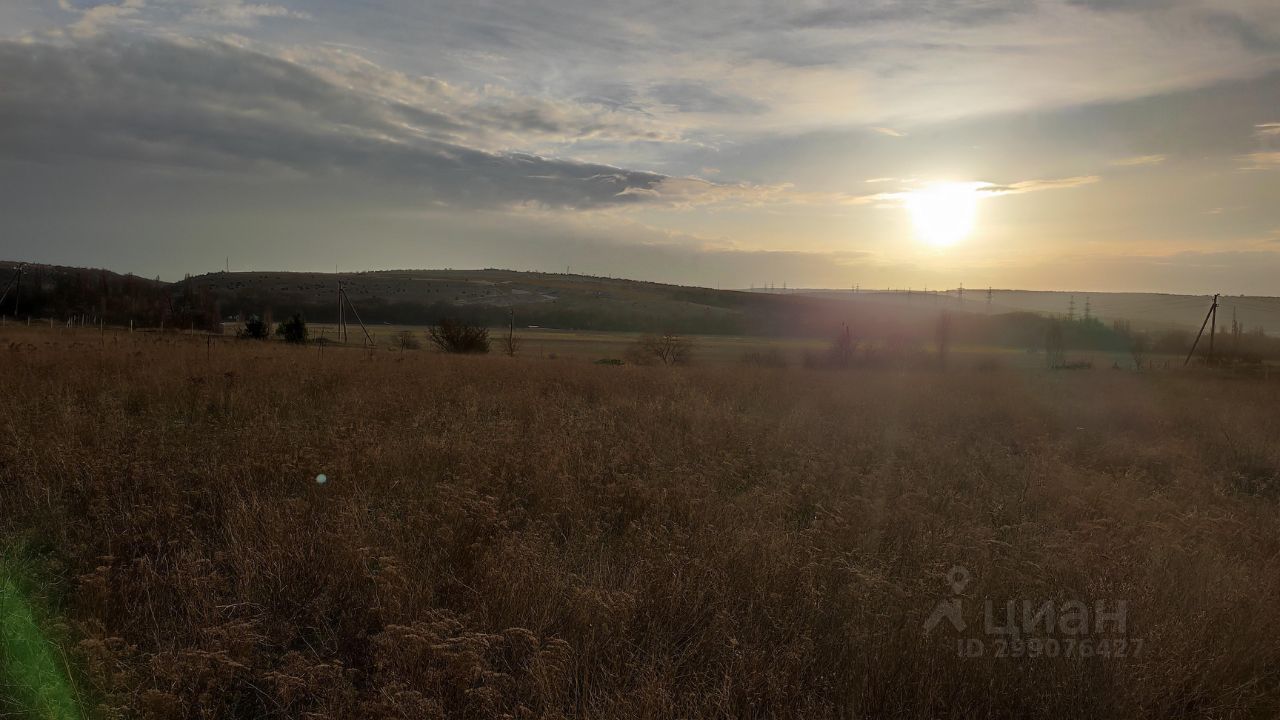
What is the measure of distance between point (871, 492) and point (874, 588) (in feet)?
8.47

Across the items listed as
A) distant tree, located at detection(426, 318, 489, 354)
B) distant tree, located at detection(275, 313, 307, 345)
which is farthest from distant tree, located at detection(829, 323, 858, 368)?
distant tree, located at detection(275, 313, 307, 345)

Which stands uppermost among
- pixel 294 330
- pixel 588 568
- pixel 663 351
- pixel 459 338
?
pixel 459 338

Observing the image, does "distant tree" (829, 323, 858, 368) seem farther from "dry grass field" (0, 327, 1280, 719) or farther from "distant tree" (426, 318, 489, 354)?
"dry grass field" (0, 327, 1280, 719)

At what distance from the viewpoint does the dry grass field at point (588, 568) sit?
11.6ft

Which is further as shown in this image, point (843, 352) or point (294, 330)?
point (294, 330)

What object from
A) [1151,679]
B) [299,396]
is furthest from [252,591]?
[299,396]

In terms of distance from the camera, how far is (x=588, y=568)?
4.82 m

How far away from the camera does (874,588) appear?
4562mm

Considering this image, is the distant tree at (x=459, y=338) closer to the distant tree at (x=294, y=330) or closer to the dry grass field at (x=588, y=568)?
the distant tree at (x=294, y=330)

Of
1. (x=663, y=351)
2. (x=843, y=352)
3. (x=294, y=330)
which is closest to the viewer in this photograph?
(x=843, y=352)

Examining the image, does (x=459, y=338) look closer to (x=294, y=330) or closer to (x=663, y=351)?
(x=663, y=351)

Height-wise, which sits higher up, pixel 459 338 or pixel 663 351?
pixel 459 338

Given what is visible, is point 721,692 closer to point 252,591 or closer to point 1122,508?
point 252,591

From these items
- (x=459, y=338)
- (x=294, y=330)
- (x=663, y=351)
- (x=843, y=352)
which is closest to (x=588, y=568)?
(x=459, y=338)
